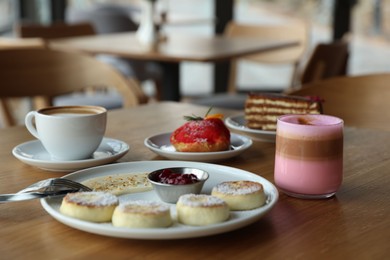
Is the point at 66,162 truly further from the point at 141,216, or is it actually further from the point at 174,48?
the point at 174,48

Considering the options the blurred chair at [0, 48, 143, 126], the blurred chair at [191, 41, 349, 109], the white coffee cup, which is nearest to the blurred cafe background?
the blurred chair at [191, 41, 349, 109]

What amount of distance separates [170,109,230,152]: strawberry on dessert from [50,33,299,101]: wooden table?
1.87m

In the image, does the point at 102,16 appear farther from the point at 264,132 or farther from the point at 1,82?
the point at 264,132

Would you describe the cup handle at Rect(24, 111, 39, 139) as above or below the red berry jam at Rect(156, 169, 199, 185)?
above

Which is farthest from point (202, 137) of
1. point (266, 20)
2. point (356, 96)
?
point (266, 20)

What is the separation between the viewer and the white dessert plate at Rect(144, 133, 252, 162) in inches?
44.2

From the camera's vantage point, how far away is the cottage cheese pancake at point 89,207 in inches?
30.8

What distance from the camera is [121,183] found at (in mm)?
954

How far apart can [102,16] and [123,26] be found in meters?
0.17

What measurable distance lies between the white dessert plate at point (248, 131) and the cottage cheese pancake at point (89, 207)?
538 mm

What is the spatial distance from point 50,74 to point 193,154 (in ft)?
4.10

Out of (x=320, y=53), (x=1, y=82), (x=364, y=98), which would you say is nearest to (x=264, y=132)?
(x=364, y=98)

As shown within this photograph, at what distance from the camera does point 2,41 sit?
11.5 feet

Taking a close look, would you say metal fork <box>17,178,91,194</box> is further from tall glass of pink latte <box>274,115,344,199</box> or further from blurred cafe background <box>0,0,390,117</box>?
blurred cafe background <box>0,0,390,117</box>
